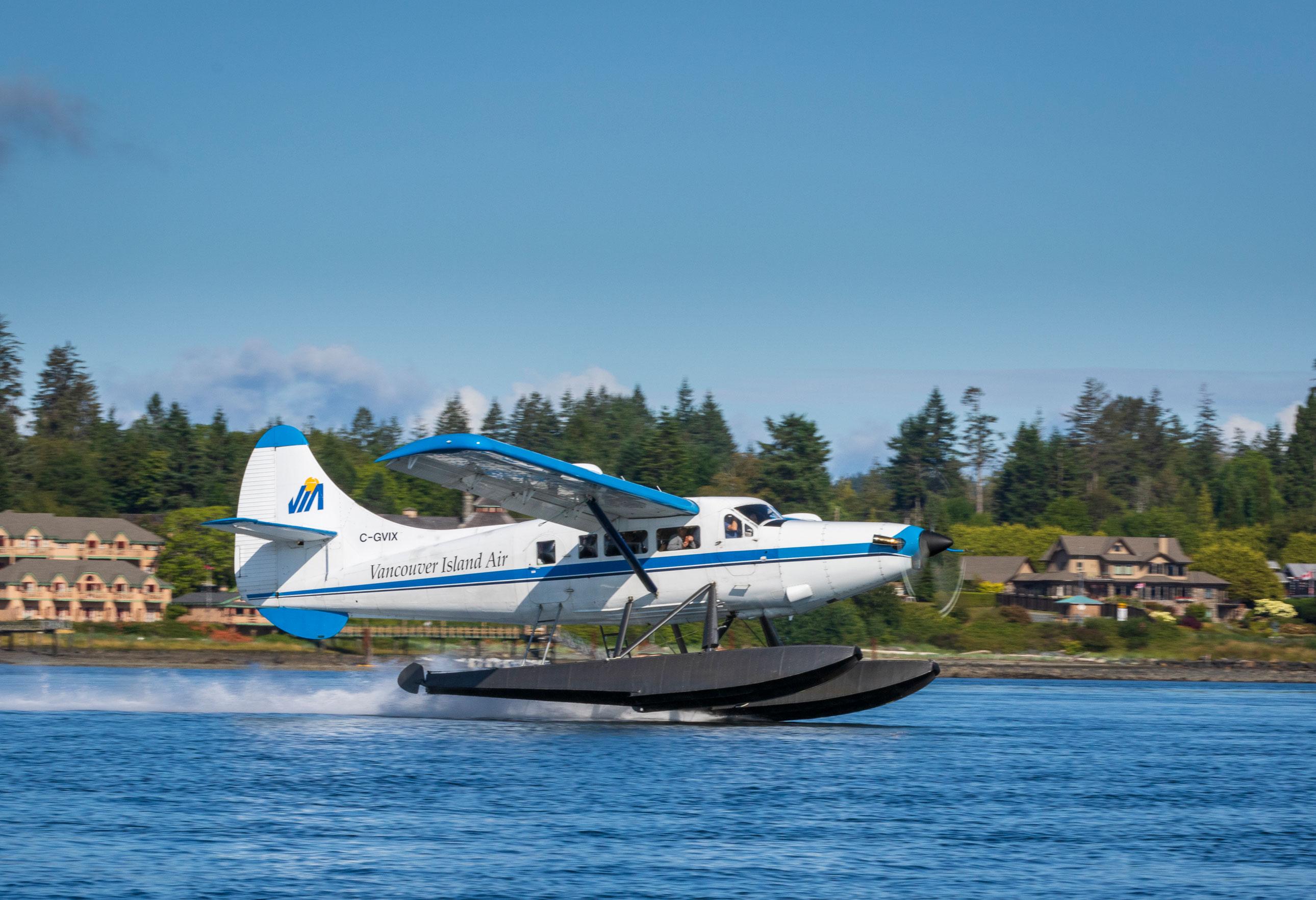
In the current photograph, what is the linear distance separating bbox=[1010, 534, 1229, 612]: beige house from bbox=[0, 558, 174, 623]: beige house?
47.0 metres

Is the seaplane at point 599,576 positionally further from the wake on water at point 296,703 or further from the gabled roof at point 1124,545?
the gabled roof at point 1124,545

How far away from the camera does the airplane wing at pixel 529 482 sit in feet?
52.1

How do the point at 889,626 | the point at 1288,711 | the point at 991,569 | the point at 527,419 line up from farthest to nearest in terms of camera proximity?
1. the point at 527,419
2. the point at 991,569
3. the point at 889,626
4. the point at 1288,711

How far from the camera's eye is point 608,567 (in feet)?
60.2

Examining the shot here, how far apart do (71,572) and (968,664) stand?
43415mm

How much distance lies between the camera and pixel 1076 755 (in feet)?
58.2

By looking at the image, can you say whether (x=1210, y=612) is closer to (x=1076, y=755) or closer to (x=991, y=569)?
(x=991, y=569)

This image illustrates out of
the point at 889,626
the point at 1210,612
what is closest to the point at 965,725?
the point at 889,626

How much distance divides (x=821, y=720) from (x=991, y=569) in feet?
189

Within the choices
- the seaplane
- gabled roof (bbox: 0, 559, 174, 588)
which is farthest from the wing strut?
gabled roof (bbox: 0, 559, 174, 588)

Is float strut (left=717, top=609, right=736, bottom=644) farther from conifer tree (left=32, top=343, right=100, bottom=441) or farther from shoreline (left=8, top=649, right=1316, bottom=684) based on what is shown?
conifer tree (left=32, top=343, right=100, bottom=441)

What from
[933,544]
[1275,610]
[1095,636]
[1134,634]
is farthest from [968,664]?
[933,544]

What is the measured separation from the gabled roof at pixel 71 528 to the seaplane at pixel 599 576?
5769 cm

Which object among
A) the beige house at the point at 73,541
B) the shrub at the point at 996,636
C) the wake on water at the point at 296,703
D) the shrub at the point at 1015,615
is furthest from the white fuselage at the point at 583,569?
the beige house at the point at 73,541
